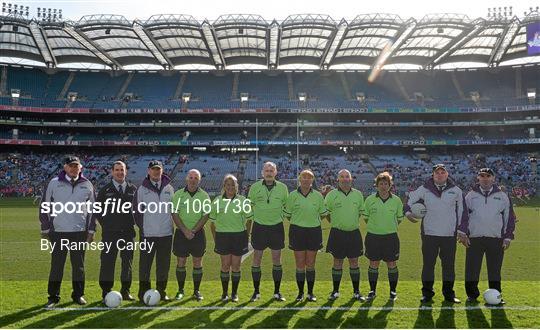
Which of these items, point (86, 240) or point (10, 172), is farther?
point (10, 172)

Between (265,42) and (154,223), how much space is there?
38.1 m

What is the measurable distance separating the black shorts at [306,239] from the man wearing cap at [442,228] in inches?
59.4

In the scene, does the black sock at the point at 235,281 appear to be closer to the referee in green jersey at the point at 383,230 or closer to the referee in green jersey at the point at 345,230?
the referee in green jersey at the point at 345,230

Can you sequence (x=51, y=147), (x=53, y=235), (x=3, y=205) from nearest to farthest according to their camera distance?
(x=53, y=235) → (x=3, y=205) → (x=51, y=147)

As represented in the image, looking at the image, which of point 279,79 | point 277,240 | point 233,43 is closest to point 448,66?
point 279,79

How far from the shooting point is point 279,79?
174 feet

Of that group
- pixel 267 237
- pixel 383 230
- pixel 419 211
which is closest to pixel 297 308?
pixel 267 237

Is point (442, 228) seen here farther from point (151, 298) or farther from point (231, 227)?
point (151, 298)

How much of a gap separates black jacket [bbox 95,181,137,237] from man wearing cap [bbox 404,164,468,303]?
444cm

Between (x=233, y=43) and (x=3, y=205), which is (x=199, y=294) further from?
(x=233, y=43)

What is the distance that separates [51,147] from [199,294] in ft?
159

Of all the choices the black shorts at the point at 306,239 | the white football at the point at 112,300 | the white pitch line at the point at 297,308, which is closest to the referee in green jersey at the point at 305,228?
the black shorts at the point at 306,239

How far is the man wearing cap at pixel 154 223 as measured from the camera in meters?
6.73

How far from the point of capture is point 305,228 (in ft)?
22.5
